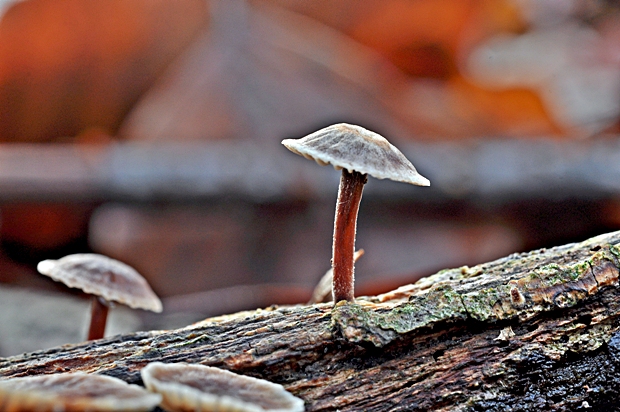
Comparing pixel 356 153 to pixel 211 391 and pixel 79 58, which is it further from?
pixel 79 58

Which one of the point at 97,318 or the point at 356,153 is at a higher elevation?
the point at 356,153

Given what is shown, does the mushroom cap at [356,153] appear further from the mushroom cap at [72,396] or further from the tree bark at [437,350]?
the mushroom cap at [72,396]

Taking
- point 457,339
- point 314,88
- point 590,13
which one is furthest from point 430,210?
point 590,13

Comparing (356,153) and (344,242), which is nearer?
(356,153)

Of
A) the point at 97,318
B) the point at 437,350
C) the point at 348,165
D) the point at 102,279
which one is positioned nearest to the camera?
the point at 348,165

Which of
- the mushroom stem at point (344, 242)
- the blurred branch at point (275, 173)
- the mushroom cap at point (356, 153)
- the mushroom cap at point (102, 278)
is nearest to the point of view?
the mushroom cap at point (356, 153)

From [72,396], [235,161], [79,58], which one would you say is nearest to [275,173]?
[235,161]

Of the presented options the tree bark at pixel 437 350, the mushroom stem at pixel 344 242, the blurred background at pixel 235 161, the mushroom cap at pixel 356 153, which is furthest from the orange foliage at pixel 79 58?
the mushroom cap at pixel 356 153
